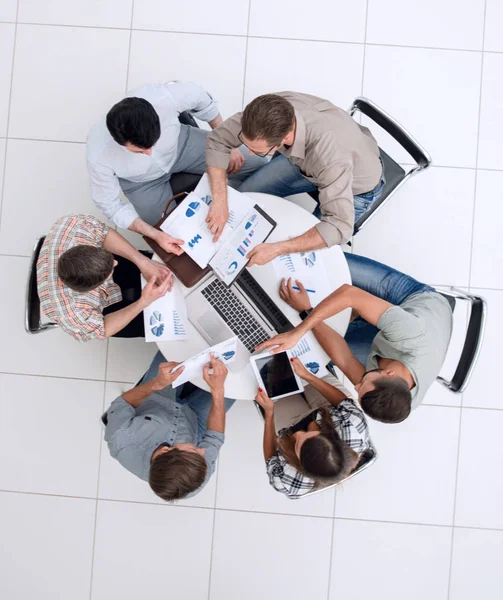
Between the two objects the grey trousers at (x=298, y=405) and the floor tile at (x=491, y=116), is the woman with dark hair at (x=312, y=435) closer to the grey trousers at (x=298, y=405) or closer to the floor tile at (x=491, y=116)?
the grey trousers at (x=298, y=405)

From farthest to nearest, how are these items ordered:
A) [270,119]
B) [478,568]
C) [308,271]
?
[478,568], [308,271], [270,119]

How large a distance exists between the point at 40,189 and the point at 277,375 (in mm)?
→ 1675

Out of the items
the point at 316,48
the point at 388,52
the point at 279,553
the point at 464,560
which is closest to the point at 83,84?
the point at 316,48

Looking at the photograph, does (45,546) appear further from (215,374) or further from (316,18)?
(316,18)

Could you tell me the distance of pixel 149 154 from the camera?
2.00m

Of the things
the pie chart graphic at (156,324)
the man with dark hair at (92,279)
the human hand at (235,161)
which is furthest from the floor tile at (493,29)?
the pie chart graphic at (156,324)

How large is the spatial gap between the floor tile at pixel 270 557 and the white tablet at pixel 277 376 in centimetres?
98

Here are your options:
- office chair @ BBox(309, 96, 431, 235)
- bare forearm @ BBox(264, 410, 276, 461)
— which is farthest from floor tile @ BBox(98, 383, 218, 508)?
office chair @ BBox(309, 96, 431, 235)

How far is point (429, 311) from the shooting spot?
2.01 metres

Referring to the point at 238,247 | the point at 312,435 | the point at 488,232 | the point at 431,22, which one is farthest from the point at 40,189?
the point at 488,232

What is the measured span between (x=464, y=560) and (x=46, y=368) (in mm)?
2376

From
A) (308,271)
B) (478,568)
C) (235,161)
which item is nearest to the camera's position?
(308,271)

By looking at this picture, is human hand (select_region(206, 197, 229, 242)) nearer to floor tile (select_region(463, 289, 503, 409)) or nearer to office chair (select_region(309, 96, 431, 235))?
office chair (select_region(309, 96, 431, 235))

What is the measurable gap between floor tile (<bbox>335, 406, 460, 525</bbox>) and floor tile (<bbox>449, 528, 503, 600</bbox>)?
0.59 ft
